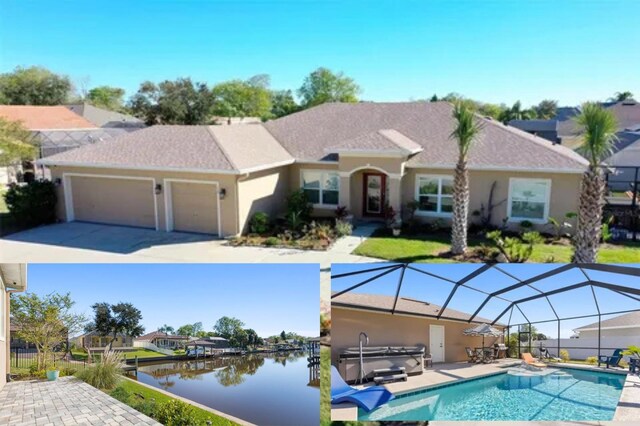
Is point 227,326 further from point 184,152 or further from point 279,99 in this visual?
point 279,99

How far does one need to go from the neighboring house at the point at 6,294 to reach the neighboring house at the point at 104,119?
41504 millimetres

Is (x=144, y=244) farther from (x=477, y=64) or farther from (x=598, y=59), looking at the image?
(x=477, y=64)

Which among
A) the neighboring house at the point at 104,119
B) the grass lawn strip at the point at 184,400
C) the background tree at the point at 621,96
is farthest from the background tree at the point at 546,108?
the grass lawn strip at the point at 184,400

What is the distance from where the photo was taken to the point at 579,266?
7.61 meters

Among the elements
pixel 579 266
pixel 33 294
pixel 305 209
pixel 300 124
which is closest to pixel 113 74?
pixel 300 124

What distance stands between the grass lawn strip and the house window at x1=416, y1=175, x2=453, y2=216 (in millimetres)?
15670

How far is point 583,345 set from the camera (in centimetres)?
820

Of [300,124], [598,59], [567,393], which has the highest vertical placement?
[598,59]

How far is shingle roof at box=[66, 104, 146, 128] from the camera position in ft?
160

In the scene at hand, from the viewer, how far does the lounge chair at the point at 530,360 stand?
8.05 m

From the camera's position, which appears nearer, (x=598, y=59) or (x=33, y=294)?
(x=33, y=294)

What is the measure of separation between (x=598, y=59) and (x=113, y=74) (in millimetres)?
46633

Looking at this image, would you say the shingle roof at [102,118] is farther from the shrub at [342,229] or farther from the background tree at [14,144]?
the shrub at [342,229]

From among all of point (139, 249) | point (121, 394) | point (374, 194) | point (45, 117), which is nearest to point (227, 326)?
point (121, 394)
